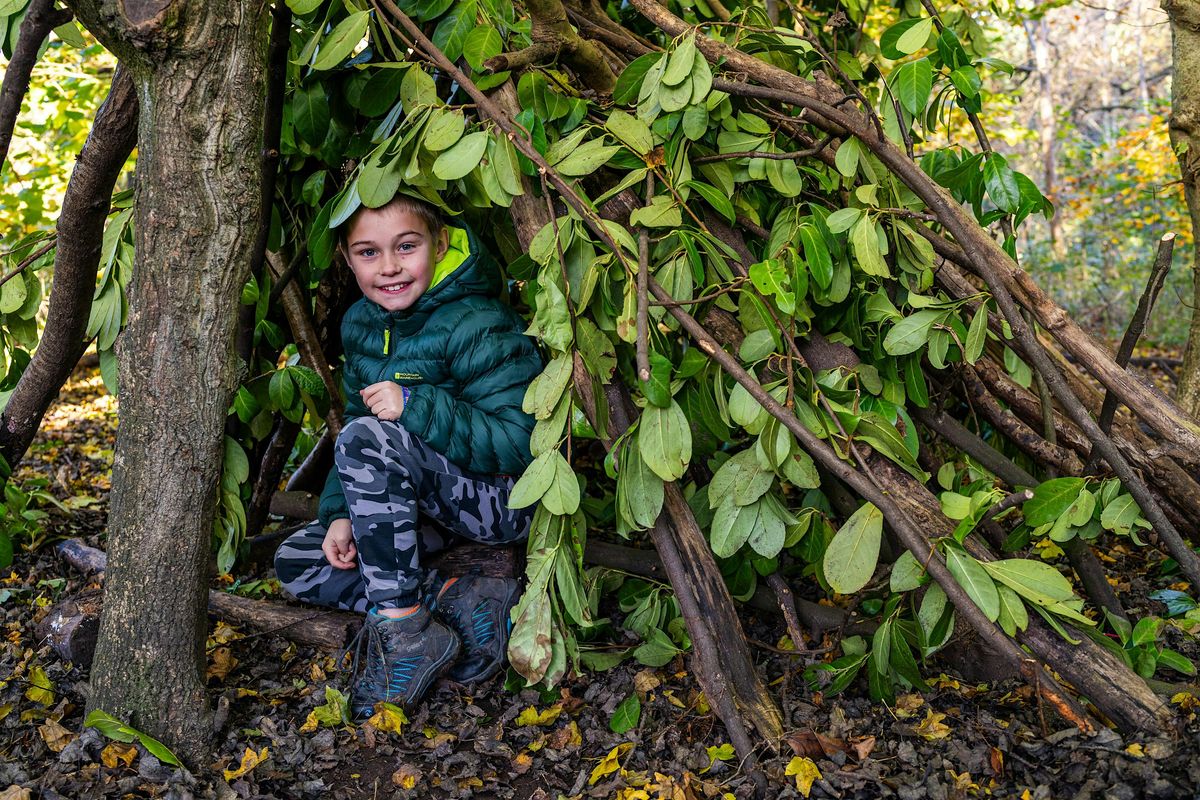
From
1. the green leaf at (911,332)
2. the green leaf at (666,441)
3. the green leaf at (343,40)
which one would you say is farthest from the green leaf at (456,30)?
the green leaf at (911,332)

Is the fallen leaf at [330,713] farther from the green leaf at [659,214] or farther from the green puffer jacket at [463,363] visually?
the green leaf at [659,214]

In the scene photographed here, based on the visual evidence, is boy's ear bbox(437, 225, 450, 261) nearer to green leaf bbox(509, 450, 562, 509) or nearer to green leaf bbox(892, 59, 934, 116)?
green leaf bbox(509, 450, 562, 509)

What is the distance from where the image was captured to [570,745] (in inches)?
72.7

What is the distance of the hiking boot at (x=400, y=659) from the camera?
6.44 ft

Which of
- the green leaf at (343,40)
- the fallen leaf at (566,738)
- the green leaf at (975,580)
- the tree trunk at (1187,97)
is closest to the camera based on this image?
the green leaf at (975,580)

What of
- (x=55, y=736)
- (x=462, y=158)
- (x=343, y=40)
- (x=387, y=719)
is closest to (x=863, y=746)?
(x=387, y=719)

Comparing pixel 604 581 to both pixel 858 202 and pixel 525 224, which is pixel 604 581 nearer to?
pixel 525 224

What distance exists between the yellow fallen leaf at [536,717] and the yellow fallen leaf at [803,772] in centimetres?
53

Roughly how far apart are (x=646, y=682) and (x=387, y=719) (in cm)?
55

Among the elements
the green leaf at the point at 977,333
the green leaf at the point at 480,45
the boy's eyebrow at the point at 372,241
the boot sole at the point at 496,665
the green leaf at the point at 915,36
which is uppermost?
the green leaf at the point at 480,45

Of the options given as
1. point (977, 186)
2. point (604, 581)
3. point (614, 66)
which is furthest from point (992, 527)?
point (614, 66)

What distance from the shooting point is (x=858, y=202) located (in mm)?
1962

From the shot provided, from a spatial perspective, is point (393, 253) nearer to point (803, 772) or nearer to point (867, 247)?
point (867, 247)

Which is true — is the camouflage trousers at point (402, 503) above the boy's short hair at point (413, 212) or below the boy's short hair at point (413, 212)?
below
